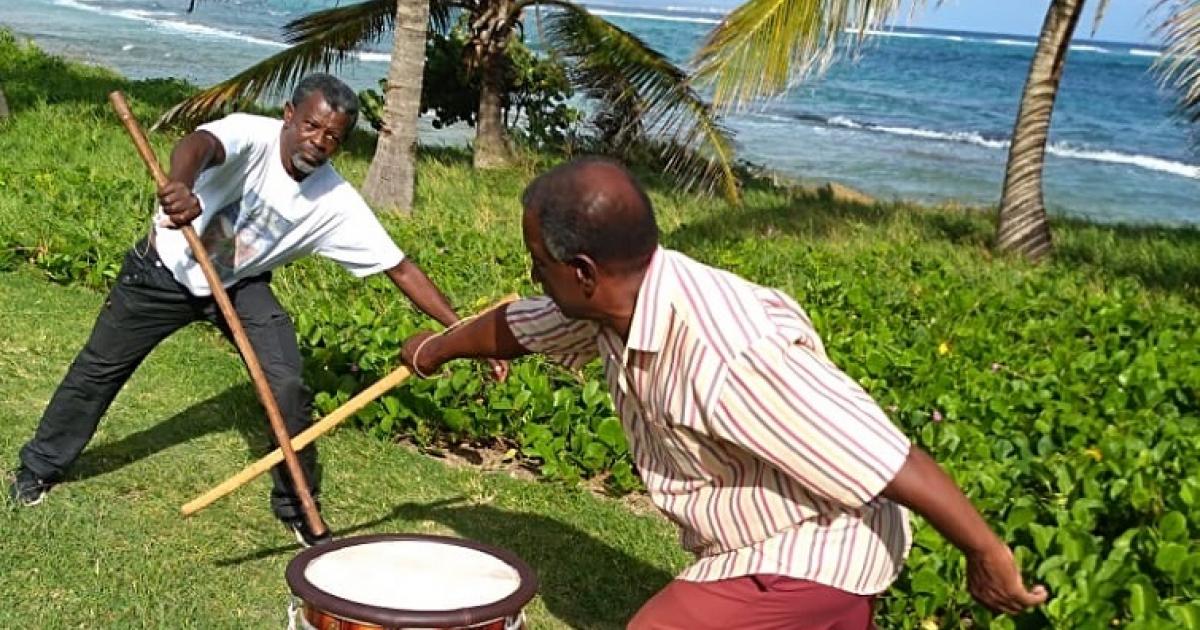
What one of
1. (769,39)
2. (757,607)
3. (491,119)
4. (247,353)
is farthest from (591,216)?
(491,119)

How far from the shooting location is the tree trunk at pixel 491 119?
43.7ft

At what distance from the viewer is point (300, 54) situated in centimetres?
1278

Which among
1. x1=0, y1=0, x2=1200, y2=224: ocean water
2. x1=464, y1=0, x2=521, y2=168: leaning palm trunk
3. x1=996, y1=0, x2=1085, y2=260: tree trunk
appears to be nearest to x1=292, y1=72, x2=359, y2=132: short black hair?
x1=0, y1=0, x2=1200, y2=224: ocean water

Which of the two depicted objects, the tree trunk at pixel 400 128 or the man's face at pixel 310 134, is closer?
the man's face at pixel 310 134

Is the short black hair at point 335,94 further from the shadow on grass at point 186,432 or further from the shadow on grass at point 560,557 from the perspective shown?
the shadow on grass at point 186,432

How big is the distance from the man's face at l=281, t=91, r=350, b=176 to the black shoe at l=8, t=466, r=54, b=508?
1.44 m

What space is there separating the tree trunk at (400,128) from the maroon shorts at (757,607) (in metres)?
8.33

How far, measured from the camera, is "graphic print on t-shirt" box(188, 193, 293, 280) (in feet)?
15.5

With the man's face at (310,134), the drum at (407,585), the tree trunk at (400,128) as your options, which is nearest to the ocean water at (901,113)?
the tree trunk at (400,128)

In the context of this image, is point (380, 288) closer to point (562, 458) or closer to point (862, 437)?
point (562, 458)

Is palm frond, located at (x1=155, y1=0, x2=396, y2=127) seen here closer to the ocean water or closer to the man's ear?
the ocean water

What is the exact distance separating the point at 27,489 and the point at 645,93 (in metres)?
7.87

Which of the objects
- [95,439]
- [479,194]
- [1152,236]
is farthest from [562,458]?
[1152,236]

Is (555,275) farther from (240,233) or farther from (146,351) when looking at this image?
A: (146,351)
